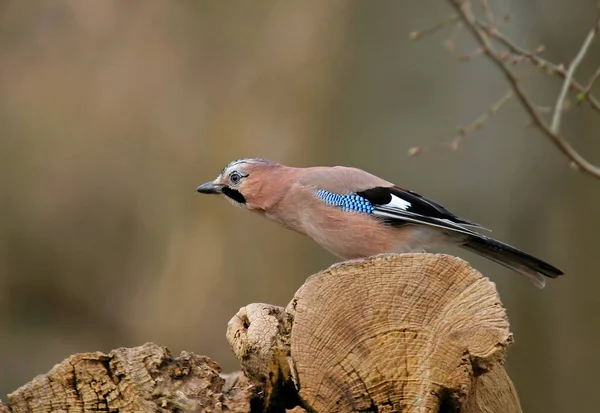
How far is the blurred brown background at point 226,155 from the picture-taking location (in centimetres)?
725

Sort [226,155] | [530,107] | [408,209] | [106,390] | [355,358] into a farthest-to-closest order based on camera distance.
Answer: [226,155] < [530,107] < [408,209] < [106,390] < [355,358]

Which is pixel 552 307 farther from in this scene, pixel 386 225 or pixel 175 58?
pixel 175 58

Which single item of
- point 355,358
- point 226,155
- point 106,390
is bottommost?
point 106,390

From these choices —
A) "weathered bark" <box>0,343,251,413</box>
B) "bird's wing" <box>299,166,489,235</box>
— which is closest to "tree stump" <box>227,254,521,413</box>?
"weathered bark" <box>0,343,251,413</box>

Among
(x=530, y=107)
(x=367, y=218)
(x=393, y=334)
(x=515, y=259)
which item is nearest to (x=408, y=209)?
(x=367, y=218)

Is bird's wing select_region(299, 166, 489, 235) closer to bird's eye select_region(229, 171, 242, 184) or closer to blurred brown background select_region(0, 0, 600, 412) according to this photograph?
bird's eye select_region(229, 171, 242, 184)

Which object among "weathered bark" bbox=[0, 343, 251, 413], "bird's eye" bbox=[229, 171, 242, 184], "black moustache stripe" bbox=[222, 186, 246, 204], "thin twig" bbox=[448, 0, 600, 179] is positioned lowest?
"weathered bark" bbox=[0, 343, 251, 413]

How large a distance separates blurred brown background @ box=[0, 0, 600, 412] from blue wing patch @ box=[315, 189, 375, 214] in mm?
2857

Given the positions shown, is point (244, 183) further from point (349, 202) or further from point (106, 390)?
point (106, 390)

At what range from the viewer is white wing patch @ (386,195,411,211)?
14.8 feet

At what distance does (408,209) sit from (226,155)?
4274 mm

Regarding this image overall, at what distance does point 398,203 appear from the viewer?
456cm

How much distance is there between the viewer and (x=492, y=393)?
3617 mm

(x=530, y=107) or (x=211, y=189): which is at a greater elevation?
(x=530, y=107)
